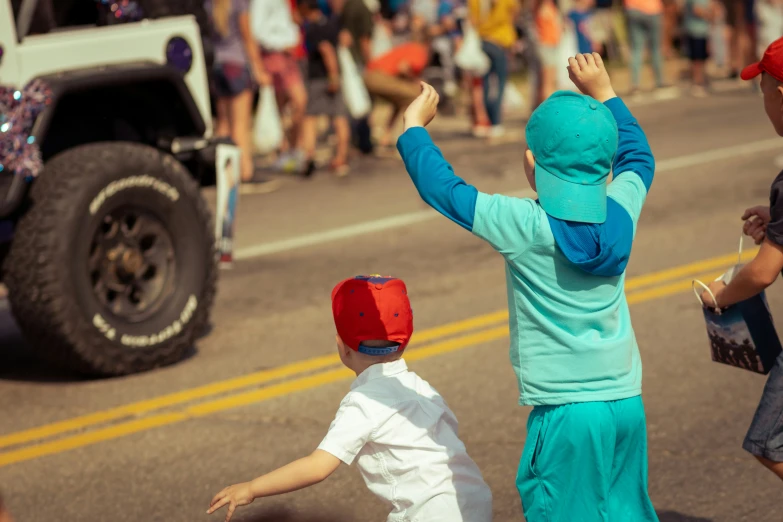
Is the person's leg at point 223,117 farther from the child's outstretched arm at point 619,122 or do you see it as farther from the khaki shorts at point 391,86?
the child's outstretched arm at point 619,122

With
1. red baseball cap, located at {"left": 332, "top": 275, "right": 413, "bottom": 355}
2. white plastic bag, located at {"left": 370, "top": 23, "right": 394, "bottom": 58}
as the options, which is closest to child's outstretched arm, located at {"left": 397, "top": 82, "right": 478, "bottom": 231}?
red baseball cap, located at {"left": 332, "top": 275, "right": 413, "bottom": 355}

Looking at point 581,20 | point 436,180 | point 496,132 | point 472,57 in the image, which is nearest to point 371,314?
point 436,180

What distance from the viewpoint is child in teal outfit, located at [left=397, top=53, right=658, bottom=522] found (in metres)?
3.09

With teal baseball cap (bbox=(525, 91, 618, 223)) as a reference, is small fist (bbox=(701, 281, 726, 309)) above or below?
below

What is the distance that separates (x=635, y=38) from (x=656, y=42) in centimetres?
33

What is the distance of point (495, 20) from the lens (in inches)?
611

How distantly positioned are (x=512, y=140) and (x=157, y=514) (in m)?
11.0

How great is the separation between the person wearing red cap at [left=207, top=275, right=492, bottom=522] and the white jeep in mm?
3029

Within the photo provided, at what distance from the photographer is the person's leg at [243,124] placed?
1288 centimetres

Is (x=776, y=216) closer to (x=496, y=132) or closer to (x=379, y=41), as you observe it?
(x=496, y=132)

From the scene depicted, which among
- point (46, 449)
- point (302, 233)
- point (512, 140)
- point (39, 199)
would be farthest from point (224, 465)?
point (512, 140)

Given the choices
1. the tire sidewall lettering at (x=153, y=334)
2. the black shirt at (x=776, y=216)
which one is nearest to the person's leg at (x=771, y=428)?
the black shirt at (x=776, y=216)

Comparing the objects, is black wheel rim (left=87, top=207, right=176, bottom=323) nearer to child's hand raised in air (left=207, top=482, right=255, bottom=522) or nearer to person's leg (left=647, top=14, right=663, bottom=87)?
child's hand raised in air (left=207, top=482, right=255, bottom=522)

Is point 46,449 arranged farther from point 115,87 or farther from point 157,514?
point 115,87
